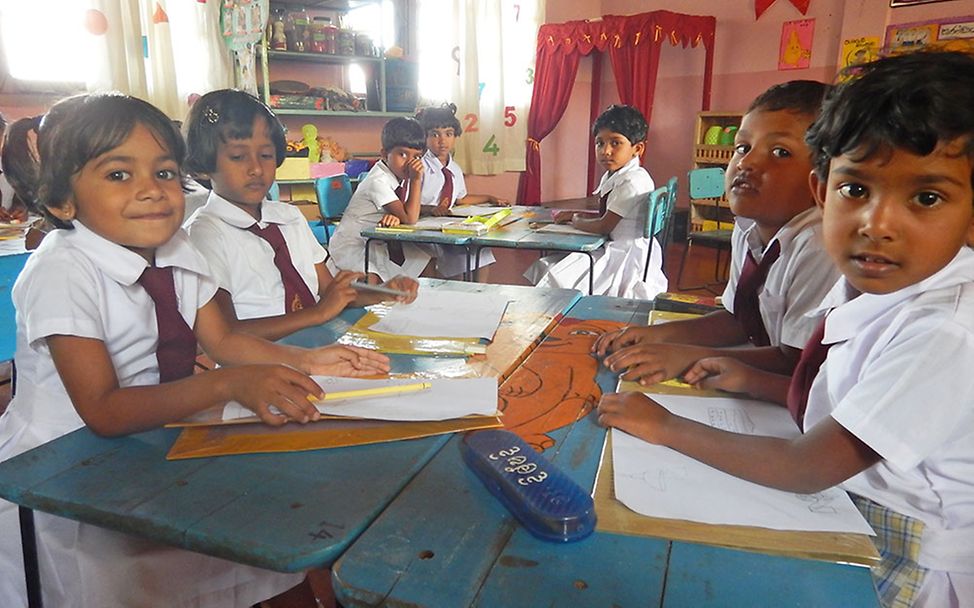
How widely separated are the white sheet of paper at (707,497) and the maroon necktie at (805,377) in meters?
0.17

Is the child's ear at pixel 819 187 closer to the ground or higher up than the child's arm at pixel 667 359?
higher up

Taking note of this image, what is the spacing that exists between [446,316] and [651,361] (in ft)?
1.40

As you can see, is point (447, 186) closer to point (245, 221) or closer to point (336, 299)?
point (245, 221)

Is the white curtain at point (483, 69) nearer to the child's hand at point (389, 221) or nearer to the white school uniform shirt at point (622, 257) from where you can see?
the white school uniform shirt at point (622, 257)

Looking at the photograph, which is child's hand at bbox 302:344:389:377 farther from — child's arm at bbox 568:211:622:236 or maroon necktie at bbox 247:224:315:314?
child's arm at bbox 568:211:622:236

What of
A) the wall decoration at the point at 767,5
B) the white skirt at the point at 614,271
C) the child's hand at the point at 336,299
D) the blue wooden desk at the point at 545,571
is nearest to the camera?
the blue wooden desk at the point at 545,571

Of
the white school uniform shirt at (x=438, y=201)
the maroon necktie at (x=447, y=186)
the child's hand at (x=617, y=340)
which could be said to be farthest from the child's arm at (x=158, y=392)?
the maroon necktie at (x=447, y=186)

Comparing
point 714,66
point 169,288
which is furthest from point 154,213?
point 714,66

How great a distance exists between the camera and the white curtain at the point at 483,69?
5031 millimetres

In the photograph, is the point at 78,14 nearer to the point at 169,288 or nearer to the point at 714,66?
the point at 169,288

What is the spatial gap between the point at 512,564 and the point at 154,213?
75 cm

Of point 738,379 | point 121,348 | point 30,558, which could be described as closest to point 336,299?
point 121,348

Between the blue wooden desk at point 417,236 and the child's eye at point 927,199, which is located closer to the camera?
the child's eye at point 927,199

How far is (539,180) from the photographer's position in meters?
5.65
